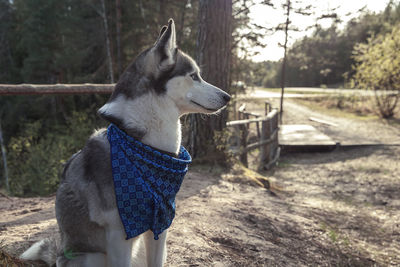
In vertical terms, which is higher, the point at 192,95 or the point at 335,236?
the point at 192,95

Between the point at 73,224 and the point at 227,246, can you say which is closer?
the point at 73,224

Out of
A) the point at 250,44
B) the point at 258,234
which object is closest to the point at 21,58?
the point at 250,44

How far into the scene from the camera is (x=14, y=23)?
21828 mm

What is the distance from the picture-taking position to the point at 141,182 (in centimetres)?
186

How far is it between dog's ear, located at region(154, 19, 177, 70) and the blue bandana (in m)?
0.59

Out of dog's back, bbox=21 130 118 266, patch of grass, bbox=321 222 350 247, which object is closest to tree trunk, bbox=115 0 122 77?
patch of grass, bbox=321 222 350 247

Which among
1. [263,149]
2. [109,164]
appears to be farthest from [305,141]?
[109,164]

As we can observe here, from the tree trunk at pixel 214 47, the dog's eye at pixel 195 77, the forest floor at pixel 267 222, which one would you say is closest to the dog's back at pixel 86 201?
the dog's eye at pixel 195 77

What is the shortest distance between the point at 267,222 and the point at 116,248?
2543mm

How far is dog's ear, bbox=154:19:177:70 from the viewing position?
1.88 m

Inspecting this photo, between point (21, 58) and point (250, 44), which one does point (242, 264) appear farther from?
point (21, 58)

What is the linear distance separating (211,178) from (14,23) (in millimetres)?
24061

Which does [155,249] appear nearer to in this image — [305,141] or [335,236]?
[335,236]

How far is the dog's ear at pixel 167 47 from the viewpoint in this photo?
1880mm
